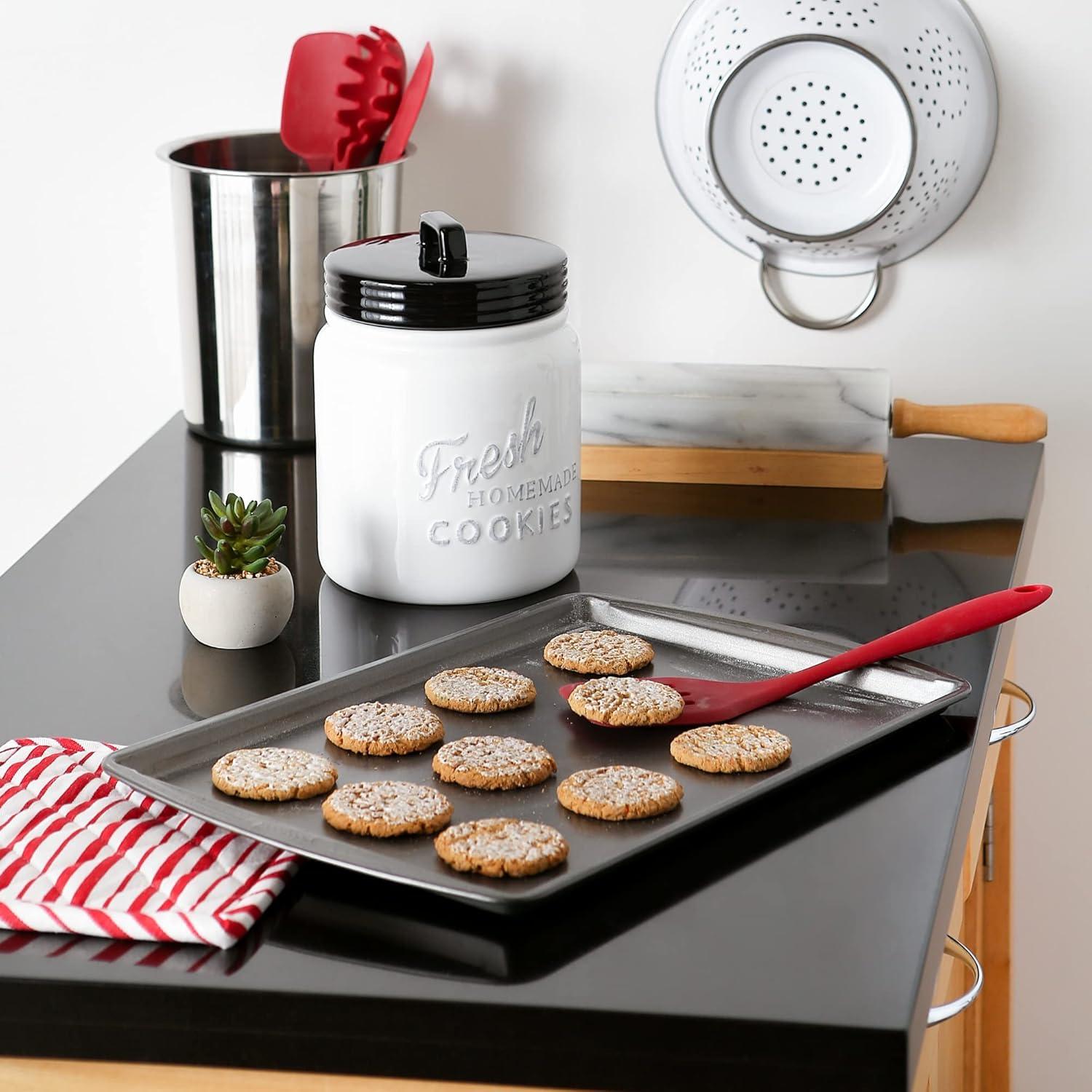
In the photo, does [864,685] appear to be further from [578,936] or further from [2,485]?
[2,485]

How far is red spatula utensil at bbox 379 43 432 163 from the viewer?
132cm

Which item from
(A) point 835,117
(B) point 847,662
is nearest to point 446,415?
(B) point 847,662

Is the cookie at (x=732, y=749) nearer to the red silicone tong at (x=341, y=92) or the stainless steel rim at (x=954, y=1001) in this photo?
the stainless steel rim at (x=954, y=1001)

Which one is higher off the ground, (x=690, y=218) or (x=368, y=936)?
(x=690, y=218)

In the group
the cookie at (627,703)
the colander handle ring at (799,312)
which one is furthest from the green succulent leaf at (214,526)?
the colander handle ring at (799,312)

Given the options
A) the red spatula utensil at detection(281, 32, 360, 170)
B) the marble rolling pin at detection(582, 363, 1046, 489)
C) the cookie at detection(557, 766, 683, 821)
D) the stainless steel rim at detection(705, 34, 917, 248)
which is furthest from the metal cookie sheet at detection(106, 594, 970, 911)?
the red spatula utensil at detection(281, 32, 360, 170)

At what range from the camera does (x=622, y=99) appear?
1.38m

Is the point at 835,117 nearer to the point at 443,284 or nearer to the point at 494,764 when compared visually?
the point at 443,284

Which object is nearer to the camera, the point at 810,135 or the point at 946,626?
the point at 946,626

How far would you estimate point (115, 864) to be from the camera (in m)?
0.63

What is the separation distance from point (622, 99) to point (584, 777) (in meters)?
0.87

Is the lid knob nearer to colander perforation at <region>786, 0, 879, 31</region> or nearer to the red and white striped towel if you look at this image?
the red and white striped towel

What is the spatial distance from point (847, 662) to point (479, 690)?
Answer: 0.65 ft

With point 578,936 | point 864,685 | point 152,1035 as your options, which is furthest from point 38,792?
point 864,685
